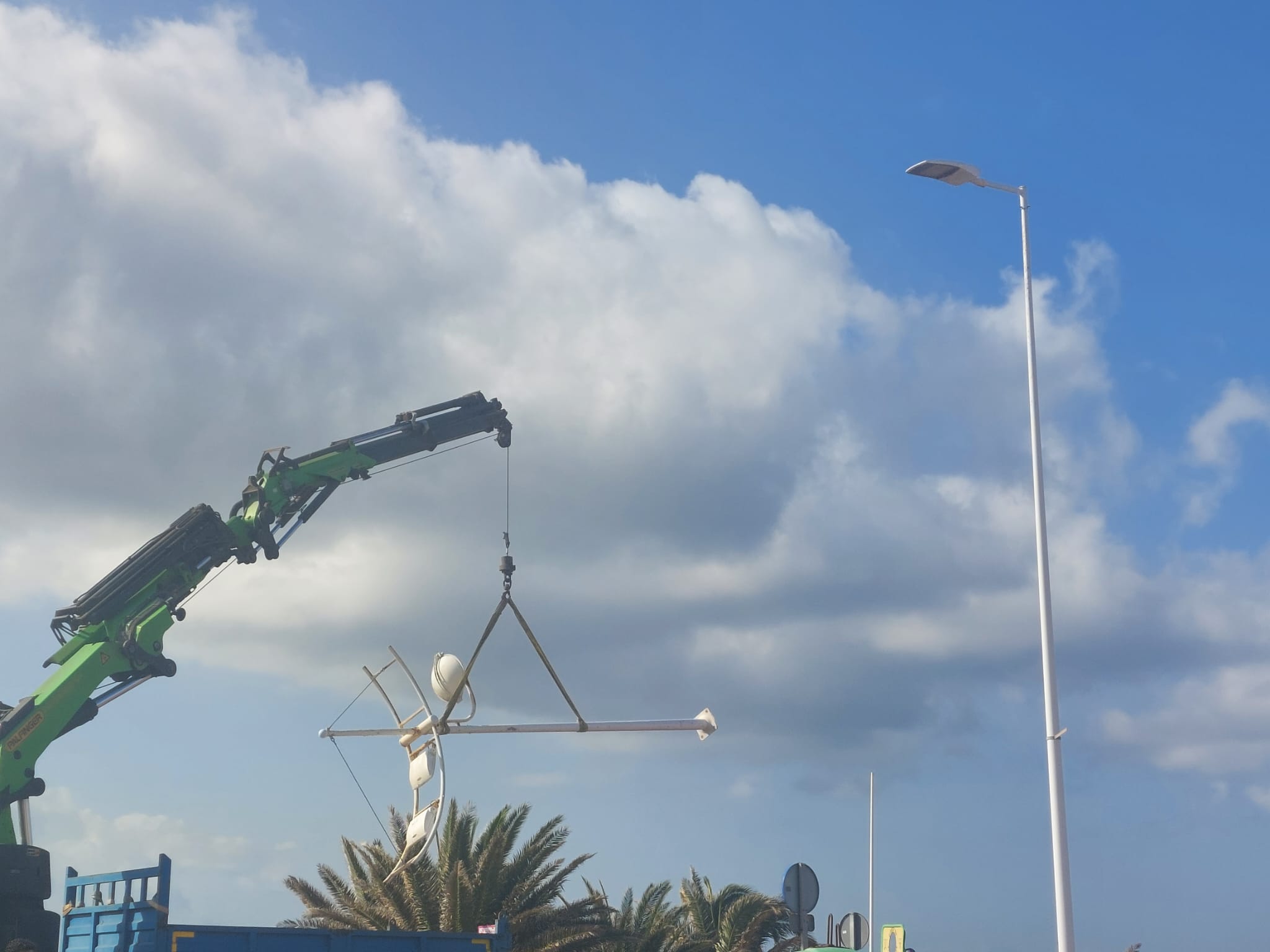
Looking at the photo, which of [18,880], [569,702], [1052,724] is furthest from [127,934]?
[1052,724]

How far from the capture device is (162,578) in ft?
76.7

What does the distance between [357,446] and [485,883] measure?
9981 mm

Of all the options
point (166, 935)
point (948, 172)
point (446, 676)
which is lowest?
point (166, 935)

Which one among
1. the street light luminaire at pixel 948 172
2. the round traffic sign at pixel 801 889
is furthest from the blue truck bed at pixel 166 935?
the street light luminaire at pixel 948 172

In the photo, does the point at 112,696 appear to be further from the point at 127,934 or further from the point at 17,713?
the point at 127,934

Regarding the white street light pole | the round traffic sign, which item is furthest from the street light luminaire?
the round traffic sign

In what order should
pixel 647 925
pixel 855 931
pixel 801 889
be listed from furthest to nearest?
1. pixel 647 925
2. pixel 855 931
3. pixel 801 889

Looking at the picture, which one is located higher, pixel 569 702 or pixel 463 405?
pixel 463 405

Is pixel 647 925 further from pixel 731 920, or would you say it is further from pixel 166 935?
pixel 166 935

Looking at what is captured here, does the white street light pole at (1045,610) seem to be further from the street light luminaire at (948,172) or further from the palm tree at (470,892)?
the palm tree at (470,892)

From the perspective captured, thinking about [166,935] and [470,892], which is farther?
[470,892]

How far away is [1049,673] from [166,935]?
10.7m

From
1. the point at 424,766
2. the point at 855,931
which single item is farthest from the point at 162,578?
the point at 855,931

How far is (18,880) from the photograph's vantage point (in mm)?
19750
